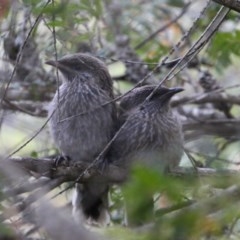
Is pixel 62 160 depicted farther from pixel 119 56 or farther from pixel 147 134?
pixel 119 56

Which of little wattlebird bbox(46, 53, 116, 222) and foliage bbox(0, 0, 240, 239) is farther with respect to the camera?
little wattlebird bbox(46, 53, 116, 222)

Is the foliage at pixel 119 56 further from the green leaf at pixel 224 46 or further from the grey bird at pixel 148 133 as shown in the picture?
the grey bird at pixel 148 133

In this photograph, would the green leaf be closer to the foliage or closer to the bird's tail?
the foliage

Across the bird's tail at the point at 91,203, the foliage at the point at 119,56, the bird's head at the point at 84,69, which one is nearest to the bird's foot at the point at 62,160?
the foliage at the point at 119,56

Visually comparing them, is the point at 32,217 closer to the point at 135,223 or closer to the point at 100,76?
the point at 135,223

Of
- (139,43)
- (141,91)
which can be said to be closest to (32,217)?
(141,91)

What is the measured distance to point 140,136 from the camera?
4598 millimetres

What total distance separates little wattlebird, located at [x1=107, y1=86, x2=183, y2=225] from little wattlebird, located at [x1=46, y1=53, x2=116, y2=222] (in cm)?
12

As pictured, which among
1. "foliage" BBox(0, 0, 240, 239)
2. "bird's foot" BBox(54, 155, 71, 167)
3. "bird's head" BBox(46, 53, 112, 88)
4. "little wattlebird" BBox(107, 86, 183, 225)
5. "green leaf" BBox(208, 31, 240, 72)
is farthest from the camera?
"green leaf" BBox(208, 31, 240, 72)

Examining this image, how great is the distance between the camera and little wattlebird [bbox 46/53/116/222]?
14.9 feet

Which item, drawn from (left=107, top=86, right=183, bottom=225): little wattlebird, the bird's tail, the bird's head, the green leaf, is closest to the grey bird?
(left=107, top=86, right=183, bottom=225): little wattlebird

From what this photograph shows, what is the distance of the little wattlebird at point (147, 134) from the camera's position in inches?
177

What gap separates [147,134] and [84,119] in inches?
16.8

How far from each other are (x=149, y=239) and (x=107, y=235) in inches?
6.8
